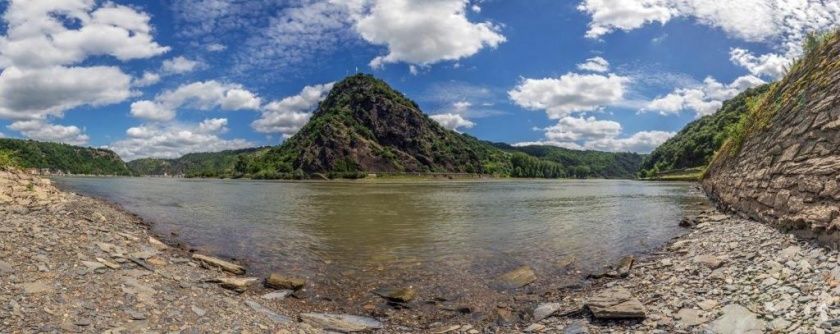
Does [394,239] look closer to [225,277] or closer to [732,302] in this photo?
[225,277]

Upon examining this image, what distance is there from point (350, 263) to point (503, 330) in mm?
9880

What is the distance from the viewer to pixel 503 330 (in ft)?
41.9

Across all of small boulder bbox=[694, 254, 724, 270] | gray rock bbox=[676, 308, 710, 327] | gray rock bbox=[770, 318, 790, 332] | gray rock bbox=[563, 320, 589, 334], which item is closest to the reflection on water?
small boulder bbox=[694, 254, 724, 270]

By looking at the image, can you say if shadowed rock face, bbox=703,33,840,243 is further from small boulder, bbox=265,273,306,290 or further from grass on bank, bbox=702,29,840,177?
small boulder, bbox=265,273,306,290

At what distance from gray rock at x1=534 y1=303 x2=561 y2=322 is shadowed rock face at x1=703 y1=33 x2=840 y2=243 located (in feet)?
24.8

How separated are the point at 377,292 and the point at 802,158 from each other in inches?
657

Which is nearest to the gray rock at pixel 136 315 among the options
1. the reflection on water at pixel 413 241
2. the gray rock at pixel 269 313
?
the gray rock at pixel 269 313

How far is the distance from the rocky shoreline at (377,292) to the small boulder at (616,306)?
3 centimetres

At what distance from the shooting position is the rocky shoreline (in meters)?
9.83

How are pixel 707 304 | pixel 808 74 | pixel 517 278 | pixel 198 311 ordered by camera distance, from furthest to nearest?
pixel 808 74 → pixel 517 278 → pixel 707 304 → pixel 198 311

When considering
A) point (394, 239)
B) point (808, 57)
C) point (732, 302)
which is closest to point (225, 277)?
point (394, 239)

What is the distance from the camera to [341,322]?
13312 mm

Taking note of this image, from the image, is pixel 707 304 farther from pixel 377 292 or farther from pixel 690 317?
pixel 377 292

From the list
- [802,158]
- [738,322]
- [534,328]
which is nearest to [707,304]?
[738,322]
